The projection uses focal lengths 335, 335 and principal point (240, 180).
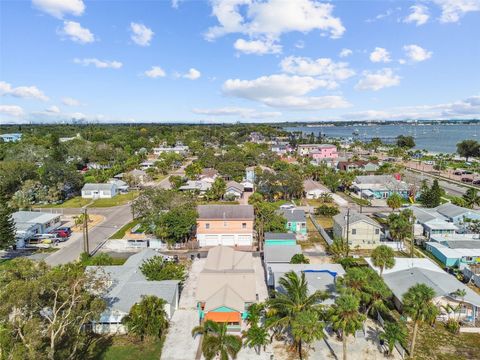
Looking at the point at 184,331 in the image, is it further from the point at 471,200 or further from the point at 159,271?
the point at 471,200

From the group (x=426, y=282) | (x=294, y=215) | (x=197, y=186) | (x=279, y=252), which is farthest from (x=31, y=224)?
(x=426, y=282)

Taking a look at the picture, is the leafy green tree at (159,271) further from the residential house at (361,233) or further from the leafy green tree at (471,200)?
the leafy green tree at (471,200)

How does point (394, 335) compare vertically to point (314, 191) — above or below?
below

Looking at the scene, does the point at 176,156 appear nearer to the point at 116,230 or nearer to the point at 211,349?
the point at 116,230

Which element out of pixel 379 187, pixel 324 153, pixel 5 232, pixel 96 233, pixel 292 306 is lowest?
pixel 96 233

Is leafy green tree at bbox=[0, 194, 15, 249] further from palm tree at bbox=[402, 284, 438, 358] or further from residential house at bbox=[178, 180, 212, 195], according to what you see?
palm tree at bbox=[402, 284, 438, 358]

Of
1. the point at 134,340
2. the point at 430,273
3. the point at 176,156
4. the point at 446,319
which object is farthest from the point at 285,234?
the point at 176,156
